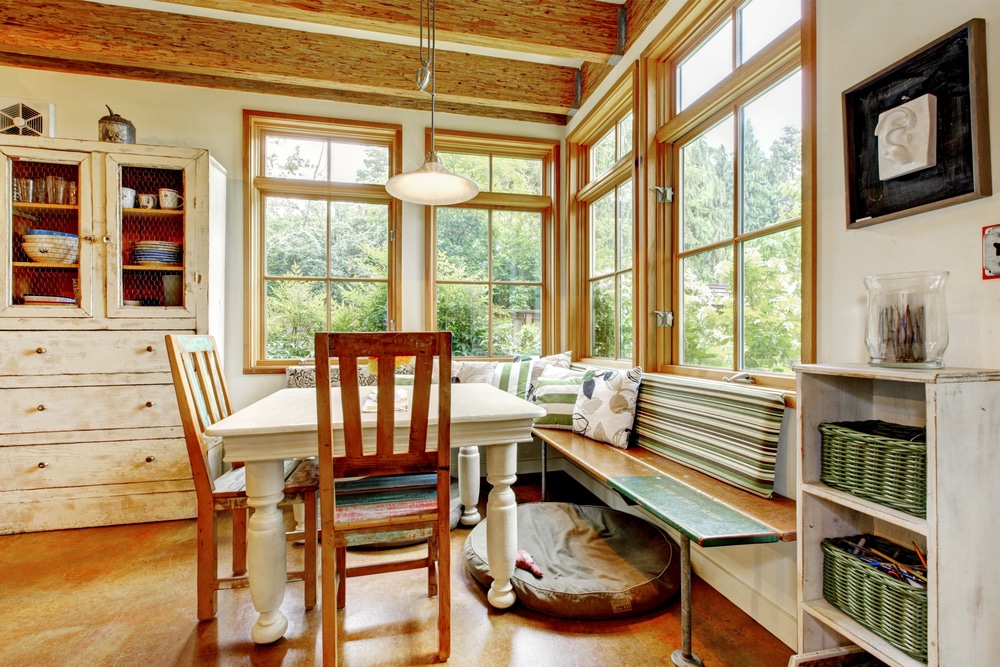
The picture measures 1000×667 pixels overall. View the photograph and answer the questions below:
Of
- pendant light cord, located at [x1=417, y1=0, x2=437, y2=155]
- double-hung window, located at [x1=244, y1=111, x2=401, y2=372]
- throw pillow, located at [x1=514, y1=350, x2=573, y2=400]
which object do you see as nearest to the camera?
pendant light cord, located at [x1=417, y1=0, x2=437, y2=155]

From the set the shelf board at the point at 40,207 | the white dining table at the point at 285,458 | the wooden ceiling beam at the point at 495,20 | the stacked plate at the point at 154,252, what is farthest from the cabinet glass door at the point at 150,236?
the white dining table at the point at 285,458

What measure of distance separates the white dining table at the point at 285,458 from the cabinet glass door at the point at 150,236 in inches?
52.1

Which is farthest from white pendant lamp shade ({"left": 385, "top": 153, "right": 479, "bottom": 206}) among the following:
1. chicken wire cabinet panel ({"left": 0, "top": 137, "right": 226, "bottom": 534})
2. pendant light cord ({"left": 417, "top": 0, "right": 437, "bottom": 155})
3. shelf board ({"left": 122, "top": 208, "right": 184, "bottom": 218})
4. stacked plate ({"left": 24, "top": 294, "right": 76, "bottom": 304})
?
stacked plate ({"left": 24, "top": 294, "right": 76, "bottom": 304})

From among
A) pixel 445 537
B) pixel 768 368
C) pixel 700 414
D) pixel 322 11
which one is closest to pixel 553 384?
pixel 700 414

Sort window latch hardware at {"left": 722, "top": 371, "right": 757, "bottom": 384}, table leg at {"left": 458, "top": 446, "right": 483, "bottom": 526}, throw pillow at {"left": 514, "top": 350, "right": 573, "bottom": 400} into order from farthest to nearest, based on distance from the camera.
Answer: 1. throw pillow at {"left": 514, "top": 350, "right": 573, "bottom": 400}
2. table leg at {"left": 458, "top": 446, "right": 483, "bottom": 526}
3. window latch hardware at {"left": 722, "top": 371, "right": 757, "bottom": 384}

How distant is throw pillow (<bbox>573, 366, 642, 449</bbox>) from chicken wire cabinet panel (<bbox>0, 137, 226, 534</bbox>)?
2156mm

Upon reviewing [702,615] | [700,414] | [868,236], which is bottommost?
[702,615]

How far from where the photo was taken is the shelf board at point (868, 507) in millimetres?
954

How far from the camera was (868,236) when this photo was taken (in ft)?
4.36

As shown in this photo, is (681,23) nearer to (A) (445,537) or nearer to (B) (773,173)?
(B) (773,173)

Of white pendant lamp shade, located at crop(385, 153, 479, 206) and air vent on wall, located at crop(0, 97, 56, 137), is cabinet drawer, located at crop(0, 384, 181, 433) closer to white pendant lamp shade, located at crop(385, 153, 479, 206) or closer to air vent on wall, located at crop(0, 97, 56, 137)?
air vent on wall, located at crop(0, 97, 56, 137)

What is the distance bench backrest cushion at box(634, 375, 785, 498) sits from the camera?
1.56 m

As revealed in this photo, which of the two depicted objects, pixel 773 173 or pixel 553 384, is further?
pixel 553 384

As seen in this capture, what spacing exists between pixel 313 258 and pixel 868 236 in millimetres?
3040
